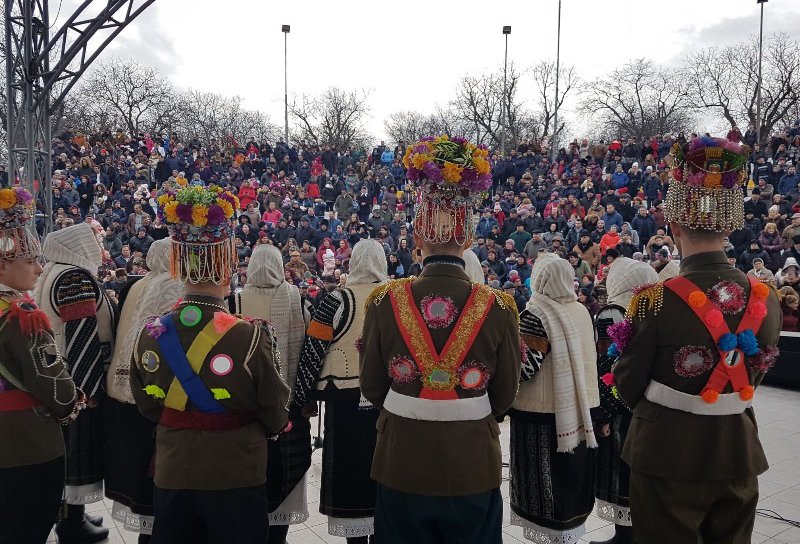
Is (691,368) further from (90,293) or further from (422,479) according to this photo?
(90,293)

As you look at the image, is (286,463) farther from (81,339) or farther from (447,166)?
(447,166)

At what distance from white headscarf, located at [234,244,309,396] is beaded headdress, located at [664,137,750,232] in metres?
2.27

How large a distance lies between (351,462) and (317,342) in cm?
72

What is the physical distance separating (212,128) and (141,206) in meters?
→ 39.2

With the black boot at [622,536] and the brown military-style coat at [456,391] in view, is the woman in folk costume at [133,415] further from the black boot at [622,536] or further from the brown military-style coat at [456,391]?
the black boot at [622,536]

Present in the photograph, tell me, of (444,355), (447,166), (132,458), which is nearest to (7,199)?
(132,458)

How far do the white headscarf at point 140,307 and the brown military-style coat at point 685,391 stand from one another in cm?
246

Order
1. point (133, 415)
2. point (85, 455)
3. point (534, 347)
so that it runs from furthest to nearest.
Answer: point (85, 455) → point (133, 415) → point (534, 347)

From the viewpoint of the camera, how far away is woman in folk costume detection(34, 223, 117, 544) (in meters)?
3.54

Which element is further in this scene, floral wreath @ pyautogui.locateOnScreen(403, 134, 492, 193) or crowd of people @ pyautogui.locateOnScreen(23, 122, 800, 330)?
crowd of people @ pyautogui.locateOnScreen(23, 122, 800, 330)

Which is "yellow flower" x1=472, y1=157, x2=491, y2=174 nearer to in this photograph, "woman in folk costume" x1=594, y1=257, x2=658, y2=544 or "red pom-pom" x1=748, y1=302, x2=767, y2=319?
"red pom-pom" x1=748, y1=302, x2=767, y2=319

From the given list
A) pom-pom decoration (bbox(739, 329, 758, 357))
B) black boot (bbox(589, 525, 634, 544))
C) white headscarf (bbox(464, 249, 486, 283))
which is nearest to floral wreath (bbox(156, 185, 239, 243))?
white headscarf (bbox(464, 249, 486, 283))

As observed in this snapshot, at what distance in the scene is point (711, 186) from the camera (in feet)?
8.45

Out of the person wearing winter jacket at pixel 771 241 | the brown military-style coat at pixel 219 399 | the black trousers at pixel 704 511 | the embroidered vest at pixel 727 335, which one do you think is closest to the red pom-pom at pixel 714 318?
the embroidered vest at pixel 727 335
